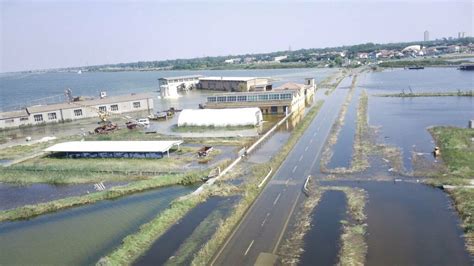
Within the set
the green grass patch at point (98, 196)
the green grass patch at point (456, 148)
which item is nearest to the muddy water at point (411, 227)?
the green grass patch at point (456, 148)

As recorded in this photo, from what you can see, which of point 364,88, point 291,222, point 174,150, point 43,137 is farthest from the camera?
point 364,88

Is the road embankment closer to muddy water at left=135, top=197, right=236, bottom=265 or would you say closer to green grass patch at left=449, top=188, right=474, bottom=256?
muddy water at left=135, top=197, right=236, bottom=265

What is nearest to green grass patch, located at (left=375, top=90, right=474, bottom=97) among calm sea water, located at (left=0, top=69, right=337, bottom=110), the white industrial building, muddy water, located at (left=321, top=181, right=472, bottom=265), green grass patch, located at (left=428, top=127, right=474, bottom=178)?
green grass patch, located at (left=428, top=127, right=474, bottom=178)

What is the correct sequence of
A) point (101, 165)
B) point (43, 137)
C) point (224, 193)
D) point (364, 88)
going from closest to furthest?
1. point (224, 193)
2. point (101, 165)
3. point (43, 137)
4. point (364, 88)

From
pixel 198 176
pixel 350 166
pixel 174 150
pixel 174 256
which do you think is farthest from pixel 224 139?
pixel 174 256

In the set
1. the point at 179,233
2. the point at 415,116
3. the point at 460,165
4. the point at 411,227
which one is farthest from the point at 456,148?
the point at 179,233

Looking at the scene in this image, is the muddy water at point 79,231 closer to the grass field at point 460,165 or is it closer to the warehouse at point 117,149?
the warehouse at point 117,149

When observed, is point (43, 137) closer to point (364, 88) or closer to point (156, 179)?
point (156, 179)
